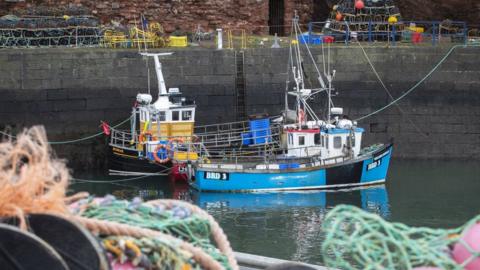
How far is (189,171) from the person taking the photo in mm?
19500

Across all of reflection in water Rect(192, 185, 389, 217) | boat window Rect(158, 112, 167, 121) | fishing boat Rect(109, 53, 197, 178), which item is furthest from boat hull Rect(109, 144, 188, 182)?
reflection in water Rect(192, 185, 389, 217)

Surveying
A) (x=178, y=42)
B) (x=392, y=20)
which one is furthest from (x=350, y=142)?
(x=392, y=20)

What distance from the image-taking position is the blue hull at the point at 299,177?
19.1 metres

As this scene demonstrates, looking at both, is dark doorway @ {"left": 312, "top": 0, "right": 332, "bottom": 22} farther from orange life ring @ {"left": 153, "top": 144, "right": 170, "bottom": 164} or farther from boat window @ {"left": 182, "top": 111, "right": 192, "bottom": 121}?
orange life ring @ {"left": 153, "top": 144, "right": 170, "bottom": 164}

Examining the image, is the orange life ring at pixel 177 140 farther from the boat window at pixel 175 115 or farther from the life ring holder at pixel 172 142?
the boat window at pixel 175 115

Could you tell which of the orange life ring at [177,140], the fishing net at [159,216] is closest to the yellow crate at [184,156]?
the orange life ring at [177,140]

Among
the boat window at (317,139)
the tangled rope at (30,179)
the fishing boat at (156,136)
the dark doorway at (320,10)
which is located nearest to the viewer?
the tangled rope at (30,179)

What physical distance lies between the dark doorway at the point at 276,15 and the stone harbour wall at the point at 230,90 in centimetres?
511

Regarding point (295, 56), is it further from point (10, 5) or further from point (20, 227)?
point (20, 227)

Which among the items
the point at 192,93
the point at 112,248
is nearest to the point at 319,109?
the point at 192,93

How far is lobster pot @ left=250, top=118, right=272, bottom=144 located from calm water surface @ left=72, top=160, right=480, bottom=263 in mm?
2219

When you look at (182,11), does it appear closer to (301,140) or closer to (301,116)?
(301,116)

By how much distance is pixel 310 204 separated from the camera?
1795 centimetres

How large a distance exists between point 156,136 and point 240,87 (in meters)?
2.81
